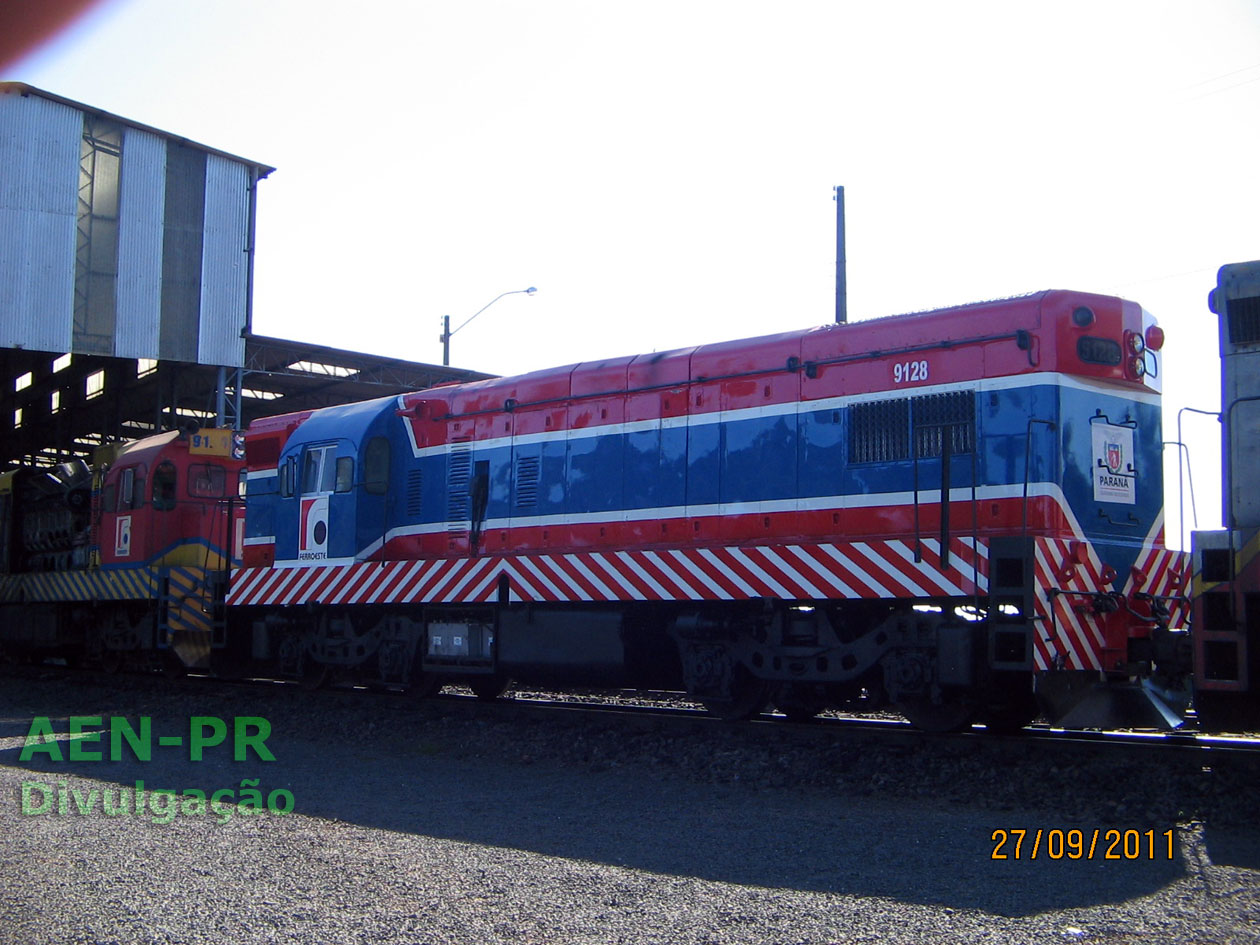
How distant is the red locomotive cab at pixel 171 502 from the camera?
16688mm

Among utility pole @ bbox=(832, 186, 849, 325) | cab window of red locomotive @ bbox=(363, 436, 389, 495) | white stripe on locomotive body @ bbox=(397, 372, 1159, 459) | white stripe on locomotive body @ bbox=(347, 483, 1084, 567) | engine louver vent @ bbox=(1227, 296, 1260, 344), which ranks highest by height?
utility pole @ bbox=(832, 186, 849, 325)

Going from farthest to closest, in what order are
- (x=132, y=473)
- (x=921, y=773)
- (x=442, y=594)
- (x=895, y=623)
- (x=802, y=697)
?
(x=132, y=473) < (x=442, y=594) < (x=802, y=697) < (x=895, y=623) < (x=921, y=773)

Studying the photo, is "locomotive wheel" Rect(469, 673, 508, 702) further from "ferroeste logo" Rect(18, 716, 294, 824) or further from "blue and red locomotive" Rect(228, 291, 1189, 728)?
"ferroeste logo" Rect(18, 716, 294, 824)

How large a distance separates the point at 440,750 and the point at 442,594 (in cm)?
229

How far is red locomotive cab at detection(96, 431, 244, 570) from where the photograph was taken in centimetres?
1669

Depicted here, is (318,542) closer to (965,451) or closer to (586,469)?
(586,469)

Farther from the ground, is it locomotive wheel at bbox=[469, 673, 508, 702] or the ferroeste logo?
locomotive wheel at bbox=[469, 673, 508, 702]

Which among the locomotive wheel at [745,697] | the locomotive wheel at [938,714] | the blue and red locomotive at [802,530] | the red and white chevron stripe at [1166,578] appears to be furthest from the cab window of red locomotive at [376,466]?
the red and white chevron stripe at [1166,578]

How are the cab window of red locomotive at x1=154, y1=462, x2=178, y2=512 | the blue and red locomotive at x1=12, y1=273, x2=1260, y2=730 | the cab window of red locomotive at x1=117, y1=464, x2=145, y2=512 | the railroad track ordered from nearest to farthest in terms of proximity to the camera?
the blue and red locomotive at x1=12, y1=273, x2=1260, y2=730, the railroad track, the cab window of red locomotive at x1=154, y1=462, x2=178, y2=512, the cab window of red locomotive at x1=117, y1=464, x2=145, y2=512

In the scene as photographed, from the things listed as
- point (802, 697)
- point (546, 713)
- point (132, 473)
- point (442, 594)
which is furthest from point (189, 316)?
point (802, 697)

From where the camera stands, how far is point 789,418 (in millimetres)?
9961

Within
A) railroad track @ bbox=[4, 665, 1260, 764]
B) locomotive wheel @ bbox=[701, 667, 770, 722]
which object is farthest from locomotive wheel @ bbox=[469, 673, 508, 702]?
locomotive wheel @ bbox=[701, 667, 770, 722]

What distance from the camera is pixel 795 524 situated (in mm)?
9773

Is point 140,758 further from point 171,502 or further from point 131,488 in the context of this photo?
point 131,488
